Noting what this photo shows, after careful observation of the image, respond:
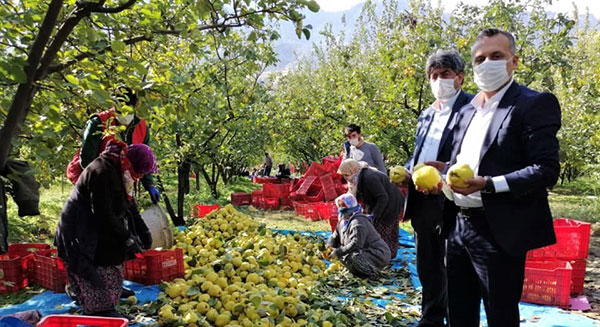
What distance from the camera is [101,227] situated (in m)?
3.30

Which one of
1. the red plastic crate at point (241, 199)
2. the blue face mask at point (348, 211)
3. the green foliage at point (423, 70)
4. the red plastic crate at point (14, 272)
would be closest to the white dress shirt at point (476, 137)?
the blue face mask at point (348, 211)

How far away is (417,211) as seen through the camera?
3301mm

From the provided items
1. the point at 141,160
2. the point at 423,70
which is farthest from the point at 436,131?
the point at 423,70

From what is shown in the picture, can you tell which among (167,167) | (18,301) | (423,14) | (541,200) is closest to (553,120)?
(541,200)

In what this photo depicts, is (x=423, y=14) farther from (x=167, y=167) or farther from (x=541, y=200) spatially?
(x=541, y=200)

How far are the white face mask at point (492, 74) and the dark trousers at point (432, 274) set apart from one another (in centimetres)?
139

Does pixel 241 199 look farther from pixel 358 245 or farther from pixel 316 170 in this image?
pixel 358 245

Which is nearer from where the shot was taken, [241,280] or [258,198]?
[241,280]

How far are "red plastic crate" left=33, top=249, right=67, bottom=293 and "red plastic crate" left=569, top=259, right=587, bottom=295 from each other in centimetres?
488

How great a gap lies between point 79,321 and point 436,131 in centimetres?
258

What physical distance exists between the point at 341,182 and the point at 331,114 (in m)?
3.59

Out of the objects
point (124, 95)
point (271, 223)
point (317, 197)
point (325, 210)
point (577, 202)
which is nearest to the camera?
point (124, 95)

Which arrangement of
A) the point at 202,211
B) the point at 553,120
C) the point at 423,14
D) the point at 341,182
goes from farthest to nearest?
the point at 341,182 → the point at 423,14 → the point at 202,211 → the point at 553,120

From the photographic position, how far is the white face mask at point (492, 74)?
2.16 m
